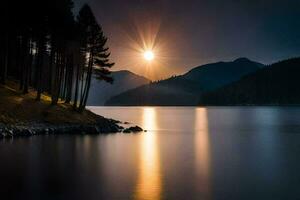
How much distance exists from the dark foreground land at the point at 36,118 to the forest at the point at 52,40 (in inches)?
73.9

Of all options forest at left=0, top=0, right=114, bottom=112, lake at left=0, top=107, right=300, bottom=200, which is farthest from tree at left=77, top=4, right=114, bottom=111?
lake at left=0, top=107, right=300, bottom=200

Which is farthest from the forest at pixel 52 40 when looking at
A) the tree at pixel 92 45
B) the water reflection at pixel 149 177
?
the water reflection at pixel 149 177

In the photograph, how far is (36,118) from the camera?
54.4 m

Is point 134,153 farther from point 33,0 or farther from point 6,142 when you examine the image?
point 33,0

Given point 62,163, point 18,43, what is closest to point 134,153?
point 62,163

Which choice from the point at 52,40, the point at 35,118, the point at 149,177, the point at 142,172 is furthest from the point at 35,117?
the point at 149,177

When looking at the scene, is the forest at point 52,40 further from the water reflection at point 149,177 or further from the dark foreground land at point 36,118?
the water reflection at point 149,177

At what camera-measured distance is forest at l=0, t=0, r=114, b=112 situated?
57656mm

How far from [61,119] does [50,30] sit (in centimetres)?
1337

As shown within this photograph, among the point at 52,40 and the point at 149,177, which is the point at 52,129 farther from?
the point at 149,177

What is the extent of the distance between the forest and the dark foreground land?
73.9 inches

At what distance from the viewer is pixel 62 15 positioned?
61094mm

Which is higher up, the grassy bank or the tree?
the tree

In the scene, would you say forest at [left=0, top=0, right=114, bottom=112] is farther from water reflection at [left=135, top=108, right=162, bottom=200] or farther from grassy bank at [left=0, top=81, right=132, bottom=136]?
water reflection at [left=135, top=108, right=162, bottom=200]
